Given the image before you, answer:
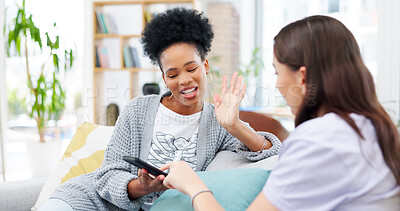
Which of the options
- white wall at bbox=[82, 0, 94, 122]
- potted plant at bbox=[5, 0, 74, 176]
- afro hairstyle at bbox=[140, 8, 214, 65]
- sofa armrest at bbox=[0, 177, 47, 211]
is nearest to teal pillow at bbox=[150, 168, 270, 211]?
afro hairstyle at bbox=[140, 8, 214, 65]

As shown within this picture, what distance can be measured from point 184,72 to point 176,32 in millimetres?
157

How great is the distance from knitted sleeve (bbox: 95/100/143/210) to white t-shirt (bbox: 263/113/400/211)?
0.67 metres

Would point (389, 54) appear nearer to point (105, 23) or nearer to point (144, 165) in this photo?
point (144, 165)

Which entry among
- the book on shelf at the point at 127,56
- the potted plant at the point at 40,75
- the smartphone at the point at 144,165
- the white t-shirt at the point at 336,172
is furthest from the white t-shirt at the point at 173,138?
the book on shelf at the point at 127,56

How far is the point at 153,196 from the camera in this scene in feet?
4.44

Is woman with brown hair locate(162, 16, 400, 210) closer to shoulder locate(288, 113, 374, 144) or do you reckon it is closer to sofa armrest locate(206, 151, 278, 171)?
shoulder locate(288, 113, 374, 144)

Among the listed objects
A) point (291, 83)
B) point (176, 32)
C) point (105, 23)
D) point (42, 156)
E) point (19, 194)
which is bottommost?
point (42, 156)

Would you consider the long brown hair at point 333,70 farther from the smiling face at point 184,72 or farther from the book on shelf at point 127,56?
the book on shelf at point 127,56

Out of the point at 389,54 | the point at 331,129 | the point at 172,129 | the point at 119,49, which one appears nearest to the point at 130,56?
the point at 119,49

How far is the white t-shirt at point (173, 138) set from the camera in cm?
140

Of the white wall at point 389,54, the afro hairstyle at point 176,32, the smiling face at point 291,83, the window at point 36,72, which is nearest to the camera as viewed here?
the smiling face at point 291,83

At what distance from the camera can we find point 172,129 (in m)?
1.44

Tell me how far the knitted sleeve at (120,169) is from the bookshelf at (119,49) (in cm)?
269

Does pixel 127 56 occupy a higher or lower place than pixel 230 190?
higher
